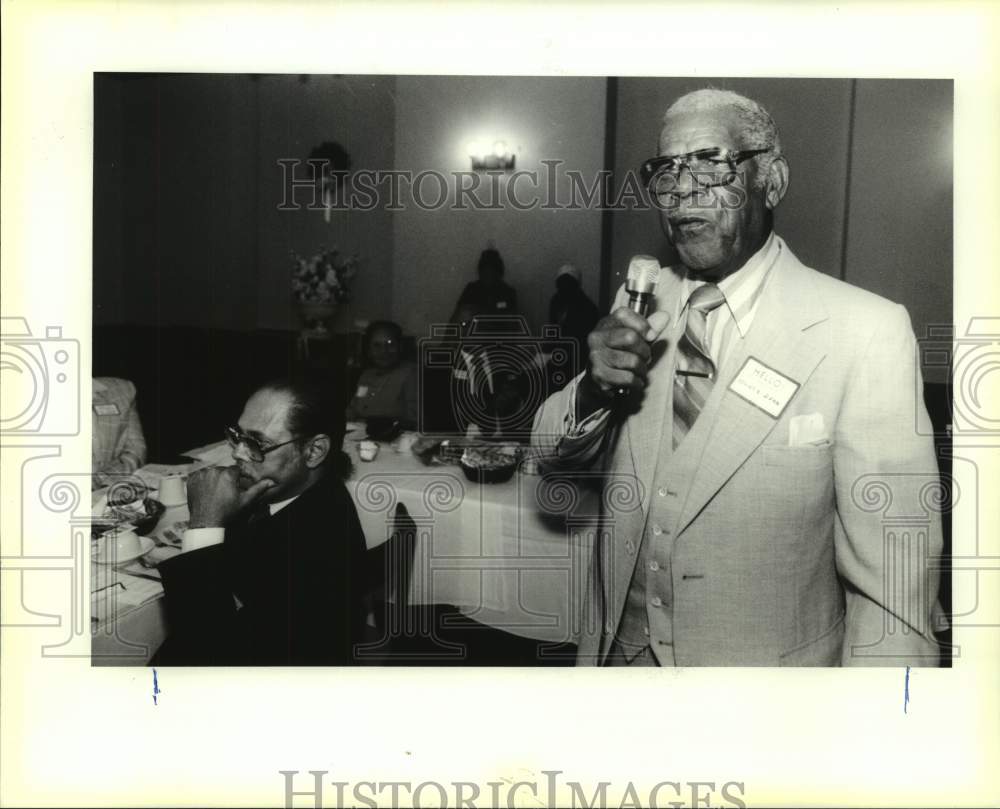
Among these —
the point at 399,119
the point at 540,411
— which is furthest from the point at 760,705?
the point at 399,119

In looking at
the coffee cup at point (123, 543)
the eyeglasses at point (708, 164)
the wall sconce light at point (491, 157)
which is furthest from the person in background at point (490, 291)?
the coffee cup at point (123, 543)

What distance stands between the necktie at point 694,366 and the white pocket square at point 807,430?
265 millimetres

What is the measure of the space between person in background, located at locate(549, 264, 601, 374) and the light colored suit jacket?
13 cm

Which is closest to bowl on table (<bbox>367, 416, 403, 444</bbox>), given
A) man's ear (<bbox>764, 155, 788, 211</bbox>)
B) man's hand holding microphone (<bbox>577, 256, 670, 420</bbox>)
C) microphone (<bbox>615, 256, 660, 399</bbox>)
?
man's hand holding microphone (<bbox>577, 256, 670, 420</bbox>)

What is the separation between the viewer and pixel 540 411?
9.48ft

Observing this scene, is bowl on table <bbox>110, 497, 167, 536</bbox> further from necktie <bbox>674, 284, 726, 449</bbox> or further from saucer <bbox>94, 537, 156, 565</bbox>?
necktie <bbox>674, 284, 726, 449</bbox>

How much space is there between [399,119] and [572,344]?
2.71 ft

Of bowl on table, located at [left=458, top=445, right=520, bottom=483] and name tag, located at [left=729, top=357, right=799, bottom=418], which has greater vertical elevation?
name tag, located at [left=729, top=357, right=799, bottom=418]

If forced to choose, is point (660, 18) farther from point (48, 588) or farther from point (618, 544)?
point (48, 588)

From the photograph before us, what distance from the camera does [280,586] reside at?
292 centimetres

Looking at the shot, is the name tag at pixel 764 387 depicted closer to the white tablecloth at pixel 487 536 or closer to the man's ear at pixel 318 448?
the white tablecloth at pixel 487 536

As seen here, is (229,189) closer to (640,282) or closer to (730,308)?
(640,282)

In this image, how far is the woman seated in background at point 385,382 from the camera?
288 cm

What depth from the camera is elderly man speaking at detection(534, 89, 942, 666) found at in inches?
113
